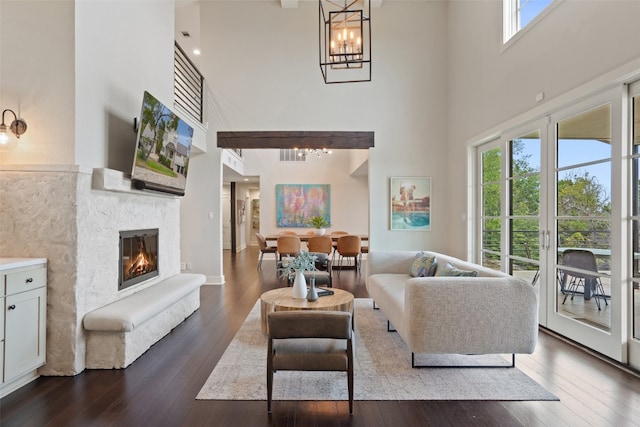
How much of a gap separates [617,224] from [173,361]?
13.2 feet

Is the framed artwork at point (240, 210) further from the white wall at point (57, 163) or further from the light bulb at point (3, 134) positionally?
the light bulb at point (3, 134)

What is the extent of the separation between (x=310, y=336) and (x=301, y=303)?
1.11m

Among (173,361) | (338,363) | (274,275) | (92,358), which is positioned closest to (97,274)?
(92,358)

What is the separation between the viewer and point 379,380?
8.38 ft

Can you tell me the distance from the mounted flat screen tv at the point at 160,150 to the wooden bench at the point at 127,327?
115cm

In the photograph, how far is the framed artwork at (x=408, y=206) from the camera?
627cm

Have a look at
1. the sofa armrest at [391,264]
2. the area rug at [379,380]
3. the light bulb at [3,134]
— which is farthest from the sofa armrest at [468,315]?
the light bulb at [3,134]

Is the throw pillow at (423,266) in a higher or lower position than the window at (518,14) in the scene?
lower

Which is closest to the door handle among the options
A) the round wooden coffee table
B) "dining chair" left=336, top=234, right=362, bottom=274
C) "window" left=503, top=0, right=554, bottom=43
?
the round wooden coffee table

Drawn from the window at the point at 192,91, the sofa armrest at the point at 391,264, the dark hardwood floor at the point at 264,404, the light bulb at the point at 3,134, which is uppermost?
the window at the point at 192,91

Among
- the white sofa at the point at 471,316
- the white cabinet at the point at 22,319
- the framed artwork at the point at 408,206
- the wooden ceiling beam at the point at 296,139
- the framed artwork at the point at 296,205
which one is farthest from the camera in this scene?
the framed artwork at the point at 296,205

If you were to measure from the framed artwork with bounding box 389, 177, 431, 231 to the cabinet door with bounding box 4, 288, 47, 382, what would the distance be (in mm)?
5147

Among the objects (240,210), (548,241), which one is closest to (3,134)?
(548,241)

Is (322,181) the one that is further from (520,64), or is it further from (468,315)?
(468,315)
